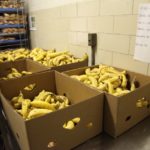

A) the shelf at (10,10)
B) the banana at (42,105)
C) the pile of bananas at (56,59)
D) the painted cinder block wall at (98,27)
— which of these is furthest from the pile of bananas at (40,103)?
the shelf at (10,10)

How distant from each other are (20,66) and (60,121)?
954 millimetres

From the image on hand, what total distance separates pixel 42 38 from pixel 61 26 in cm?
48

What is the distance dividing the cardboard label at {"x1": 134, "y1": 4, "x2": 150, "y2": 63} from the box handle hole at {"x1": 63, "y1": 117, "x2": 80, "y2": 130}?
1.80 ft

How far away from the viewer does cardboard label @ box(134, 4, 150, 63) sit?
928mm

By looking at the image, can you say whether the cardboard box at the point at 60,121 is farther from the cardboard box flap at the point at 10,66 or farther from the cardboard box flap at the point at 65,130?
the cardboard box flap at the point at 10,66

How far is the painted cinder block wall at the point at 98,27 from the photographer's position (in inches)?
40.9

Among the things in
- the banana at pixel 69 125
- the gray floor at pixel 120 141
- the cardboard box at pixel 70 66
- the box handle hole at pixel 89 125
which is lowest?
the gray floor at pixel 120 141

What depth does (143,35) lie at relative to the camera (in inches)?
37.9

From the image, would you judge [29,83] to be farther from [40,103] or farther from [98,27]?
[98,27]

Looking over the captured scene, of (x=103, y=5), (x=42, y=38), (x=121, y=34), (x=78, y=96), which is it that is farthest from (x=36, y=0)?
(x=78, y=96)

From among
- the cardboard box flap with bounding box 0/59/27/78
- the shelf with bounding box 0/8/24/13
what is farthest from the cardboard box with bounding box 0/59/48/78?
the shelf with bounding box 0/8/24/13

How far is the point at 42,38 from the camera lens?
6.80 feet

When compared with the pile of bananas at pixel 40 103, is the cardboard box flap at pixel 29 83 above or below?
above

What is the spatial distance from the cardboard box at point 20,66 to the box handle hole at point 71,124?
640mm
